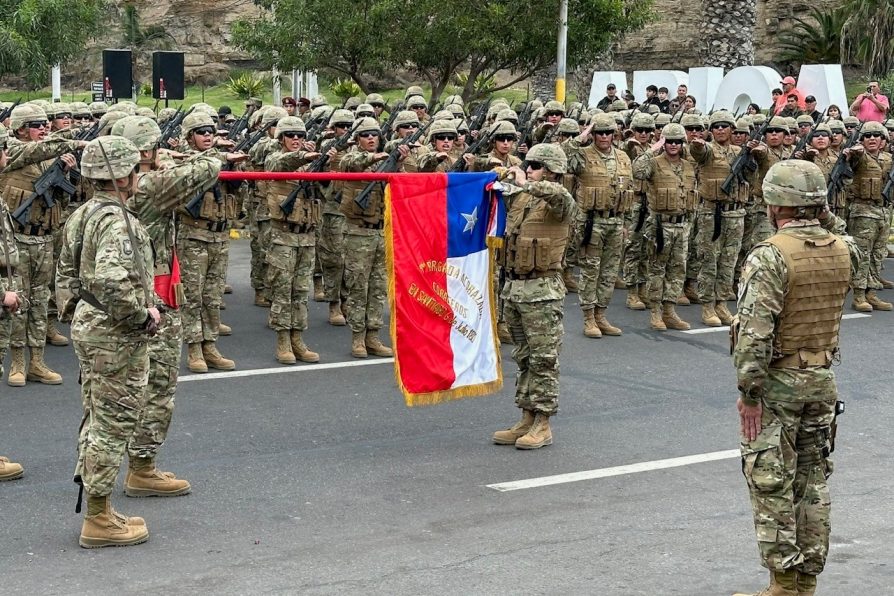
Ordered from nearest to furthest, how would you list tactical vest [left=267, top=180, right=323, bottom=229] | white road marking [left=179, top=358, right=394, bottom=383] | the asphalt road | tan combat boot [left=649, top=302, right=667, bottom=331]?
the asphalt road, white road marking [left=179, top=358, right=394, bottom=383], tactical vest [left=267, top=180, right=323, bottom=229], tan combat boot [left=649, top=302, right=667, bottom=331]

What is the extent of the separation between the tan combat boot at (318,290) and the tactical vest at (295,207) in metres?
2.52

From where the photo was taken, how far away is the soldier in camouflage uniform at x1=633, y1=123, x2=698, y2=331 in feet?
43.4

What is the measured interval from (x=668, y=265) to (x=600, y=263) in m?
0.78

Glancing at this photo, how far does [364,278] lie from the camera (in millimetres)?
11750

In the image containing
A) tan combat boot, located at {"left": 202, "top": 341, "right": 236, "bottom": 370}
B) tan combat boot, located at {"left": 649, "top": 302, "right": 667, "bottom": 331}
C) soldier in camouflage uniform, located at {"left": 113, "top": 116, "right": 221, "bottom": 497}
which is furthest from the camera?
tan combat boot, located at {"left": 649, "top": 302, "right": 667, "bottom": 331}

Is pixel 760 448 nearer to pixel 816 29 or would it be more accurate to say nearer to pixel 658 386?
pixel 658 386

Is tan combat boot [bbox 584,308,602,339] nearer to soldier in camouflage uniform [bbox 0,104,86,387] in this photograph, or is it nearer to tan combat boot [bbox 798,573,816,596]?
soldier in camouflage uniform [bbox 0,104,86,387]

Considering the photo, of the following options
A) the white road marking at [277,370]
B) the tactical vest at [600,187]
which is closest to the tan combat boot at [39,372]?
the white road marking at [277,370]

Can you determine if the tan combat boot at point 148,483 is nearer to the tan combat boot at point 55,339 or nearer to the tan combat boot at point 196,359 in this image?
the tan combat boot at point 196,359

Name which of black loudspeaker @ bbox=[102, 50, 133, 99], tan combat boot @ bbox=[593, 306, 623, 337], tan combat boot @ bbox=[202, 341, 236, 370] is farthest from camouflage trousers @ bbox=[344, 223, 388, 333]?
black loudspeaker @ bbox=[102, 50, 133, 99]

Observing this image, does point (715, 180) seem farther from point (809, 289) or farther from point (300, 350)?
point (809, 289)

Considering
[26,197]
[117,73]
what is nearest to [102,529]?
[26,197]

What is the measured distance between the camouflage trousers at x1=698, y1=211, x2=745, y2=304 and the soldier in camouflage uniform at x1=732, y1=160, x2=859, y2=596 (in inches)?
293

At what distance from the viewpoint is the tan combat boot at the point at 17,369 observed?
10.3 m
